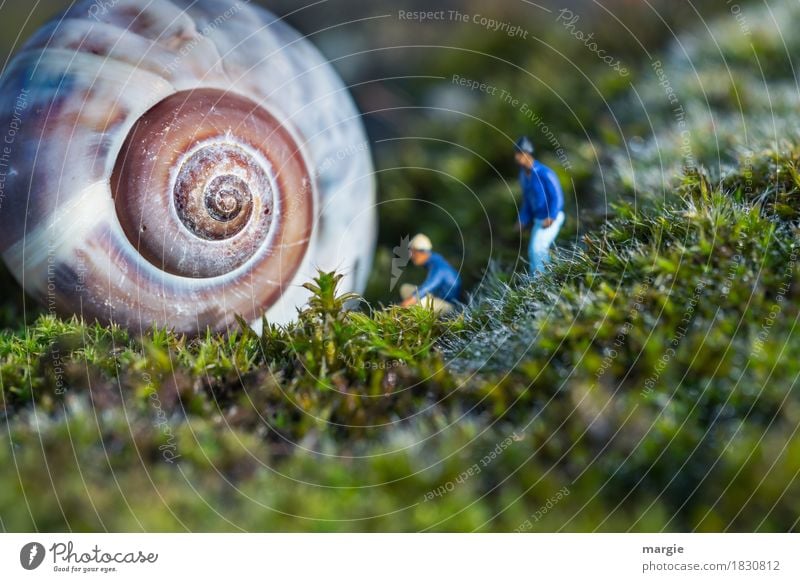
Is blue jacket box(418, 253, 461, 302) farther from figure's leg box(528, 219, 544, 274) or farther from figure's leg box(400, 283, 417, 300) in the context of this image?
figure's leg box(528, 219, 544, 274)

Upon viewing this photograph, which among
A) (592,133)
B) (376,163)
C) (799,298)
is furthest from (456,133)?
(799,298)

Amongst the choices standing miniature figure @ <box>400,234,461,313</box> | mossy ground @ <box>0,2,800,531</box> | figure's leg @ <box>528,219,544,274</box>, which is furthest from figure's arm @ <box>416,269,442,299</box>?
figure's leg @ <box>528,219,544,274</box>

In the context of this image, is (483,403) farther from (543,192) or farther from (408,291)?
(543,192)

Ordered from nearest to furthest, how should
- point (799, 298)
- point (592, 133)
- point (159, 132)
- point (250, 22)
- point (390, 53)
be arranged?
point (799, 298)
point (159, 132)
point (250, 22)
point (592, 133)
point (390, 53)

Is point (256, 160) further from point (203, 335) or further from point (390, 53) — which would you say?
point (390, 53)
